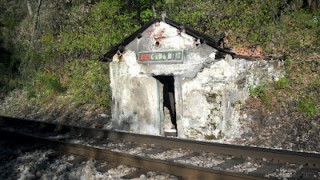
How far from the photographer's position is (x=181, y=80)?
1179 cm

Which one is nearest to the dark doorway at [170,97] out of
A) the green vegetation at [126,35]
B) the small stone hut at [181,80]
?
the small stone hut at [181,80]

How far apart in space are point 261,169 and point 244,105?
207 inches

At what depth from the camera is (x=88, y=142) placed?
438 inches

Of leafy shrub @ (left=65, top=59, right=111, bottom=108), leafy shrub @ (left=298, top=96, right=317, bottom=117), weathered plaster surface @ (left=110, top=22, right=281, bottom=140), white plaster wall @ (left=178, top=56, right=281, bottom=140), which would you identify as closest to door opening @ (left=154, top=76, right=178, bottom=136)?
weathered plaster surface @ (left=110, top=22, right=281, bottom=140)

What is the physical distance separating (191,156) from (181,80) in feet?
11.6

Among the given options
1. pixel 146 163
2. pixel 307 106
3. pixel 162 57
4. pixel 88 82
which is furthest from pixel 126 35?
pixel 146 163

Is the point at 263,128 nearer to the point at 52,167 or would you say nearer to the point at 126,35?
the point at 52,167

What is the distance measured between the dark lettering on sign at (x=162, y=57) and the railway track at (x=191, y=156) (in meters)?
2.78

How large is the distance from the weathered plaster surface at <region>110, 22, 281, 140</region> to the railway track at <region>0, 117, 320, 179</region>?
6.01ft

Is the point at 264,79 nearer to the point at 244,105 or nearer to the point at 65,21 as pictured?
the point at 244,105

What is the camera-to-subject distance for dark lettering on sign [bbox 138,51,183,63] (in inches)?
459

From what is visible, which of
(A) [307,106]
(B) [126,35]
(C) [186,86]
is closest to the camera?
(A) [307,106]

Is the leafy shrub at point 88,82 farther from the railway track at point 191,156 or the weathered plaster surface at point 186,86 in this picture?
the railway track at point 191,156

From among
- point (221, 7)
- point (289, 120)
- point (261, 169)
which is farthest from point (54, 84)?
point (261, 169)
